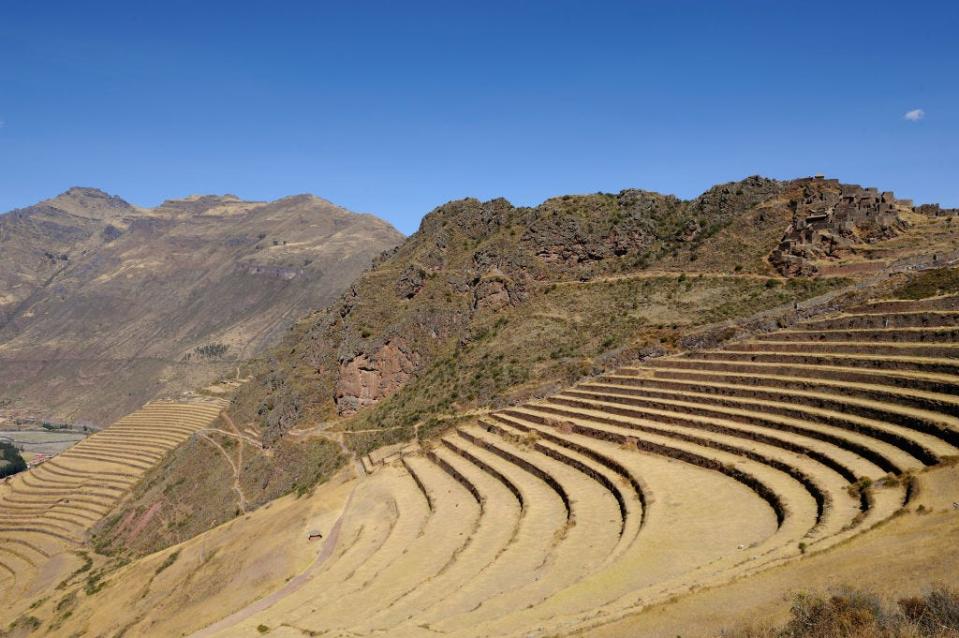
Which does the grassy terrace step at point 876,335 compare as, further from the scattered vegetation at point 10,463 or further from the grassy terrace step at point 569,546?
the scattered vegetation at point 10,463

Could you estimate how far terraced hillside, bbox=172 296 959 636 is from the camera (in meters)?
14.6

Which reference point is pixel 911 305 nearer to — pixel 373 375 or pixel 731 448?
pixel 731 448

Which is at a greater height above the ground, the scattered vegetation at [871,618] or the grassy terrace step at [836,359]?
the grassy terrace step at [836,359]

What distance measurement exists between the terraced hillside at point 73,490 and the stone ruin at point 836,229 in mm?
58072

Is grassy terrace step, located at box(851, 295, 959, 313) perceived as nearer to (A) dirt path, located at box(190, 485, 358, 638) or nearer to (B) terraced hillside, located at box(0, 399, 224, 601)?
(A) dirt path, located at box(190, 485, 358, 638)

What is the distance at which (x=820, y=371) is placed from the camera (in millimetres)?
23594

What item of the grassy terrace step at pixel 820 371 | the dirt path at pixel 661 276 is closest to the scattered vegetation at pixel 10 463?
the dirt path at pixel 661 276

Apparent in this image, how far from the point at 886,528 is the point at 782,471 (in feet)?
21.4

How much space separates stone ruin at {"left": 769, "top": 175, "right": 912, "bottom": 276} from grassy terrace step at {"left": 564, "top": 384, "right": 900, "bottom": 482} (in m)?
21.2

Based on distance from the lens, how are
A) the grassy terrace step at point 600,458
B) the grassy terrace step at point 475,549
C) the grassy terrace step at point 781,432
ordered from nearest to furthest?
A: 1. the grassy terrace step at point 475,549
2. the grassy terrace step at point 781,432
3. the grassy terrace step at point 600,458

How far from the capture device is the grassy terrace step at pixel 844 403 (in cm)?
1712

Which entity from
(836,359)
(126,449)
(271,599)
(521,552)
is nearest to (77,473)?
(126,449)

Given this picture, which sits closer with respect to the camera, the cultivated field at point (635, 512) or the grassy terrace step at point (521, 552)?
the cultivated field at point (635, 512)

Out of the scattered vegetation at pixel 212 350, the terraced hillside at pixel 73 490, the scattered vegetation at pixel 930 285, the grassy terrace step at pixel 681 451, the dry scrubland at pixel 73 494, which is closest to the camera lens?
the grassy terrace step at pixel 681 451
